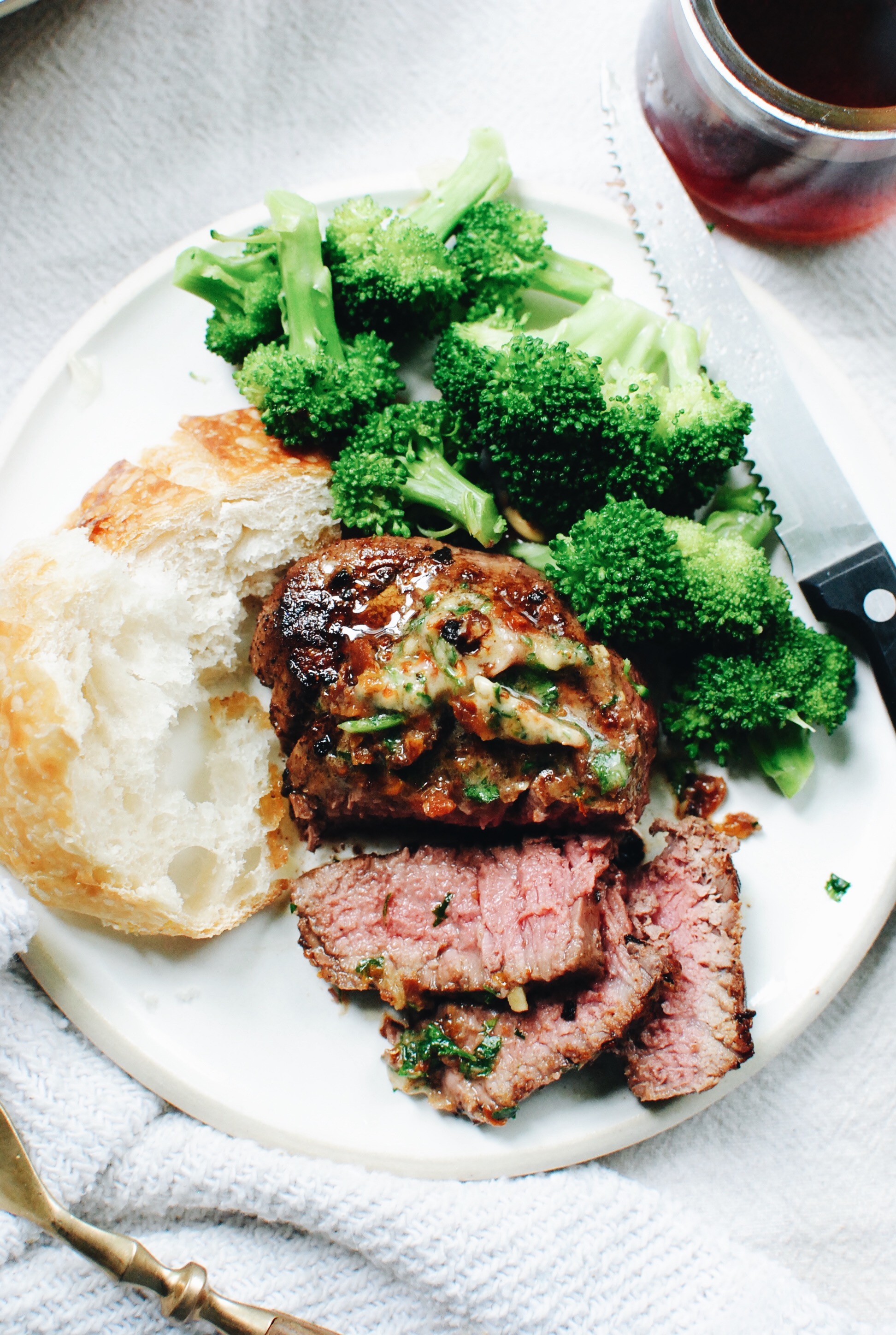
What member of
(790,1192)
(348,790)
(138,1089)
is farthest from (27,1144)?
(790,1192)

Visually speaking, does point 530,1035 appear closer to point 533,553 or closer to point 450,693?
point 450,693

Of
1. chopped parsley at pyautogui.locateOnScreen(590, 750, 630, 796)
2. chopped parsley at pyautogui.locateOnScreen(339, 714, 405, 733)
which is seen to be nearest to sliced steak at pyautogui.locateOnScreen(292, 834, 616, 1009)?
chopped parsley at pyautogui.locateOnScreen(590, 750, 630, 796)

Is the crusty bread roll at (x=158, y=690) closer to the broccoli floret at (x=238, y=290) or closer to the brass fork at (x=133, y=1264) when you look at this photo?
the broccoli floret at (x=238, y=290)

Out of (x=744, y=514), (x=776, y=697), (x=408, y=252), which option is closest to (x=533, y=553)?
(x=744, y=514)

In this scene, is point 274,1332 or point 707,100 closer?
point 274,1332

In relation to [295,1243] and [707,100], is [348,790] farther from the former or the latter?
[707,100]

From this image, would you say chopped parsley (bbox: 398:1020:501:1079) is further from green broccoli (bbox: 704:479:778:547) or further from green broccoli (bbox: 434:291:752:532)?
green broccoli (bbox: 704:479:778:547)
